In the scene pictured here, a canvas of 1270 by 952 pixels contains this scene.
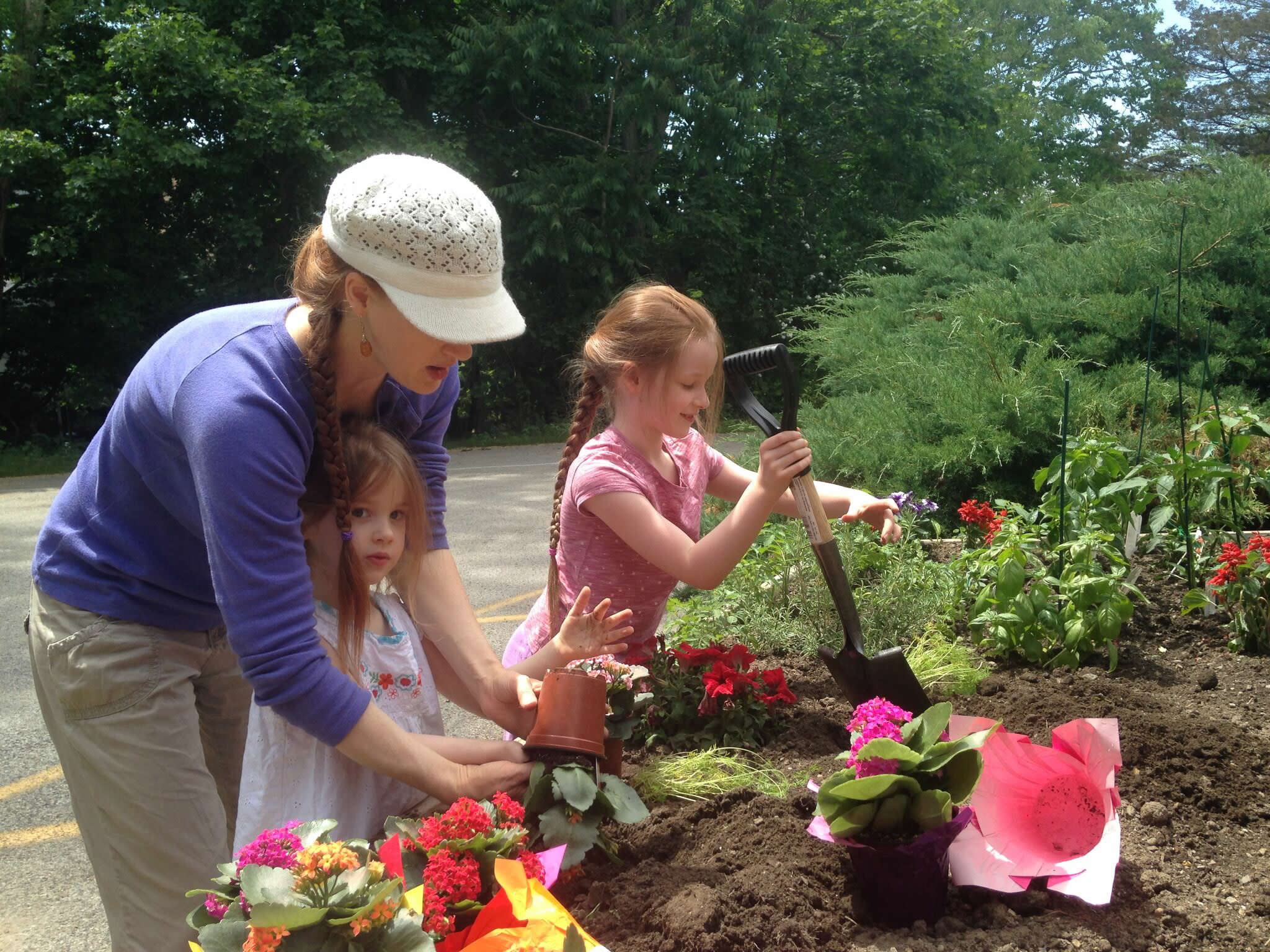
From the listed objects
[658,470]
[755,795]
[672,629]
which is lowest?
[672,629]

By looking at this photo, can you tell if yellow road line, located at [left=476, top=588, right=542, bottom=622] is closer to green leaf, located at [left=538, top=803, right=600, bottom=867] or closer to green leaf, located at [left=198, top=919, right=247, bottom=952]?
green leaf, located at [left=538, top=803, right=600, bottom=867]

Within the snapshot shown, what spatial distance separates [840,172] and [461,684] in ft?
59.4

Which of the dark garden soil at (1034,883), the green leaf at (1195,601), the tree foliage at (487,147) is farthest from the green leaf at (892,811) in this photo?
the tree foliage at (487,147)

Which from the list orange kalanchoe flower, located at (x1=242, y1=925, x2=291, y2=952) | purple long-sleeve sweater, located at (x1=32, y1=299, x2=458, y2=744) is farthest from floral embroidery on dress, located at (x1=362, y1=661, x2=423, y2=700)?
orange kalanchoe flower, located at (x1=242, y1=925, x2=291, y2=952)

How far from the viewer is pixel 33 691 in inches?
177

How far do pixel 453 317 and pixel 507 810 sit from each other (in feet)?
2.22

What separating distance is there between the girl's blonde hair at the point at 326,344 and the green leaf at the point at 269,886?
2.21ft

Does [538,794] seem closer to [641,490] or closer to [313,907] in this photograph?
[313,907]

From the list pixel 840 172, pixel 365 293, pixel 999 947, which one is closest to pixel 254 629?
pixel 365 293

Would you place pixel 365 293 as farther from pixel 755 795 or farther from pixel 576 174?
pixel 576 174

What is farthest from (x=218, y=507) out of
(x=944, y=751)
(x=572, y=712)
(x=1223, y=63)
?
(x=1223, y=63)

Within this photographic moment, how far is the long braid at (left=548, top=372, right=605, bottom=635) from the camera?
238cm

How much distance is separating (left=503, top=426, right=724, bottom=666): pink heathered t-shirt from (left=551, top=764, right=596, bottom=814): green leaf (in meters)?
0.84

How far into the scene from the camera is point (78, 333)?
14258 mm
